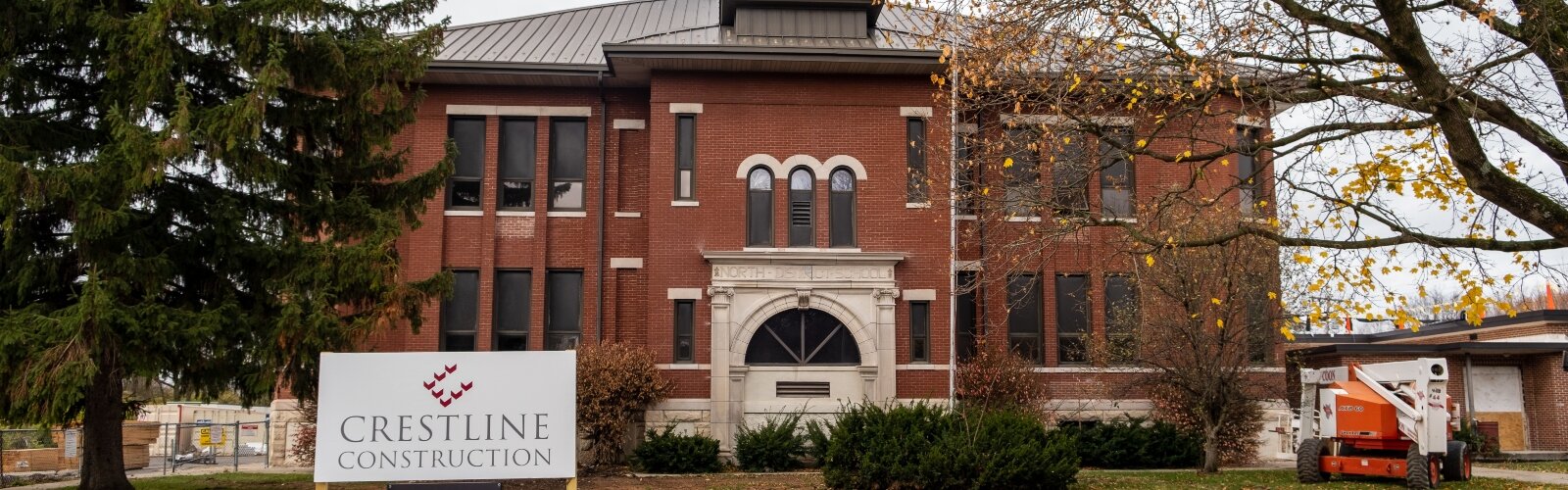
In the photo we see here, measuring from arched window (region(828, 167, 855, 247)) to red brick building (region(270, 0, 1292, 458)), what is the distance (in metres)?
0.04

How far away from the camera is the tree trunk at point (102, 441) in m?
16.2

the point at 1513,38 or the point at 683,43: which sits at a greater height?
the point at 683,43

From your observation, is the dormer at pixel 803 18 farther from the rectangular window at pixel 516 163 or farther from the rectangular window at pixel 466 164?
the rectangular window at pixel 466 164

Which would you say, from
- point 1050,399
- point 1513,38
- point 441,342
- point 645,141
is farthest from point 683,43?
point 1513,38

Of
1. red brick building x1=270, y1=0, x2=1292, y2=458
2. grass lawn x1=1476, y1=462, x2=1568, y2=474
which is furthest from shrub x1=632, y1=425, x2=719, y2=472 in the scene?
grass lawn x1=1476, y1=462, x2=1568, y2=474

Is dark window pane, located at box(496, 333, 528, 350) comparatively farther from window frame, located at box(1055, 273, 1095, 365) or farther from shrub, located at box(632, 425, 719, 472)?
window frame, located at box(1055, 273, 1095, 365)

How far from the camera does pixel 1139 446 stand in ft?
76.6

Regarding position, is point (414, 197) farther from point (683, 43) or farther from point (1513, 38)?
point (1513, 38)

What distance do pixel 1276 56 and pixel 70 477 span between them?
21.5 m

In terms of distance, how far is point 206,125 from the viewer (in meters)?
15.2

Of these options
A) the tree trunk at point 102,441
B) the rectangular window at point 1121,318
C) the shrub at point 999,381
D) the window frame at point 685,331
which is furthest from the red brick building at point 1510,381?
the tree trunk at point 102,441

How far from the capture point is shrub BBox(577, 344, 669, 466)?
2223 centimetres

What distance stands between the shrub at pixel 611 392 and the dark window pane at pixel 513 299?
8.39 feet

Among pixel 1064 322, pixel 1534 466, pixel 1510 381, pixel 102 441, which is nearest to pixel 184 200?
pixel 102 441
